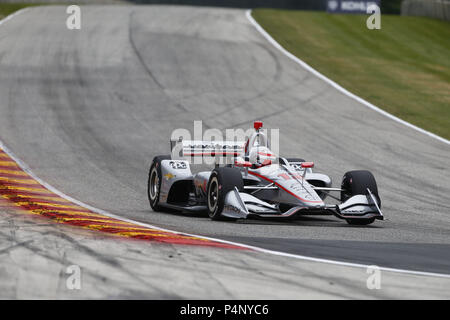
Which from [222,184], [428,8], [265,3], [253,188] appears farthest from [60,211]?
[265,3]

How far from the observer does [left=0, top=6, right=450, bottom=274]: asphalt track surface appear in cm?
1144

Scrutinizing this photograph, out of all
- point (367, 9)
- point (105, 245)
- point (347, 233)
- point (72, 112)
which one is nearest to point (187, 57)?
point (72, 112)

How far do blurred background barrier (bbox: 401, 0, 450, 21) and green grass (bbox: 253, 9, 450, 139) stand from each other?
75 centimetres

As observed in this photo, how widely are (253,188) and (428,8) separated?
31.5 m

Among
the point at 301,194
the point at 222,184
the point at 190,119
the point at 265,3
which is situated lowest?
the point at 301,194

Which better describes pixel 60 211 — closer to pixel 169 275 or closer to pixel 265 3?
pixel 169 275

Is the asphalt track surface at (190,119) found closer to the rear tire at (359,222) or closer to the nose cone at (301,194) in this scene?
the rear tire at (359,222)

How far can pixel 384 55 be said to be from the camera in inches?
1267

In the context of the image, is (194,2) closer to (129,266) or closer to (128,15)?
(128,15)

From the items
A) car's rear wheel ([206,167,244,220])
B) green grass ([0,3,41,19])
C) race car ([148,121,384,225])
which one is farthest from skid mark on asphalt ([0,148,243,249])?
green grass ([0,3,41,19])

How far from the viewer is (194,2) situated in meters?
50.3

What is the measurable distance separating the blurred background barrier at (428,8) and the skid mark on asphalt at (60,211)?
28.9 meters

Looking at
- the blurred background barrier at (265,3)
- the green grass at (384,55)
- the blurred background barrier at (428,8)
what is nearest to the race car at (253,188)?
the green grass at (384,55)
